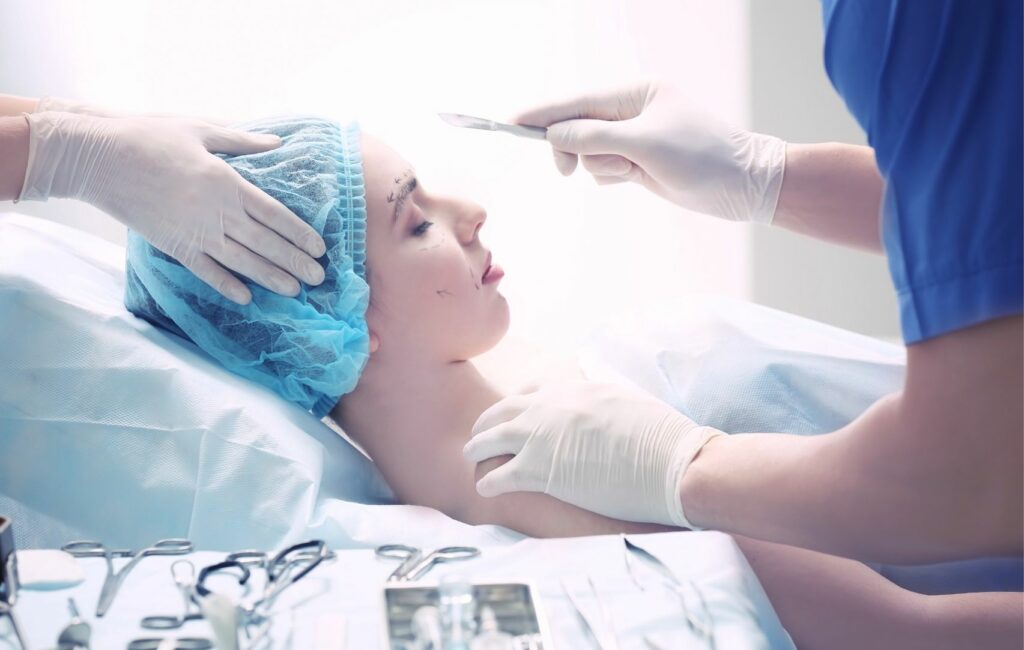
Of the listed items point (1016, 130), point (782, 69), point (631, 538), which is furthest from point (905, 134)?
point (782, 69)

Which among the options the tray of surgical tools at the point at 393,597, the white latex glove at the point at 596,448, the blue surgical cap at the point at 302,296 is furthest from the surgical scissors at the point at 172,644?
the blue surgical cap at the point at 302,296

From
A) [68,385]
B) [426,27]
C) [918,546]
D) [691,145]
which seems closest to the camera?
[918,546]

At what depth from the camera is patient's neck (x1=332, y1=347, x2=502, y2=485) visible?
1622mm

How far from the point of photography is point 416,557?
1.11 metres

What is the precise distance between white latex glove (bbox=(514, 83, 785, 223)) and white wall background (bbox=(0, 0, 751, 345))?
0.78 m

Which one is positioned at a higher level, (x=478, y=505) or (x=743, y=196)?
(x=743, y=196)

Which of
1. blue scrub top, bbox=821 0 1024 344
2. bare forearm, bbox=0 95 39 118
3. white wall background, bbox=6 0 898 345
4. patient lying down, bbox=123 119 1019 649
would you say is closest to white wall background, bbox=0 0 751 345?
white wall background, bbox=6 0 898 345

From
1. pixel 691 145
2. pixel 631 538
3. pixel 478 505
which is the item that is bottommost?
pixel 478 505

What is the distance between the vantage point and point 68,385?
151 centimetres

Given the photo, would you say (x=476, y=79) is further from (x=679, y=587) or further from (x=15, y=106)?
(x=679, y=587)

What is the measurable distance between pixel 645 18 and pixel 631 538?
77.2 inches

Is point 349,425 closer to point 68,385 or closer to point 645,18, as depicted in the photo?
point 68,385

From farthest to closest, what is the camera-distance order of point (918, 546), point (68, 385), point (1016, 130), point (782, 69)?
point (782, 69) → point (68, 385) → point (918, 546) → point (1016, 130)

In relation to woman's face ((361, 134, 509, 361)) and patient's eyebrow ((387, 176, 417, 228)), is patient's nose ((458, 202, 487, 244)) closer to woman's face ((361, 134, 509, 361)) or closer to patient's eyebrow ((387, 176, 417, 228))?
woman's face ((361, 134, 509, 361))
